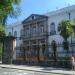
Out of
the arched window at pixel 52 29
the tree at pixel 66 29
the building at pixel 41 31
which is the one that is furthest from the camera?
the arched window at pixel 52 29

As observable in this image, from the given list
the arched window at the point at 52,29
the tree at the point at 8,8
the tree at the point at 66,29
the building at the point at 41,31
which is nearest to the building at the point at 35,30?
the building at the point at 41,31

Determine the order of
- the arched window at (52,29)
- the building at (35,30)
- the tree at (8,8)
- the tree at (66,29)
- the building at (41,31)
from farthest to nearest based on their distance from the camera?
the building at (35,30), the arched window at (52,29), the building at (41,31), the tree at (66,29), the tree at (8,8)

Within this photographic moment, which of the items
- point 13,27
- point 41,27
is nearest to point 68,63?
point 41,27

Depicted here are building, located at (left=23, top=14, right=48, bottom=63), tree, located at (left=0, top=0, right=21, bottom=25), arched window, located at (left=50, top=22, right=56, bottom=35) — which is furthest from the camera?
building, located at (left=23, top=14, right=48, bottom=63)

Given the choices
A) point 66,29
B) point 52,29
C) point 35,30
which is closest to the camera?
point 66,29

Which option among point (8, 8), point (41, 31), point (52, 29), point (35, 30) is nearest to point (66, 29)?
point (52, 29)

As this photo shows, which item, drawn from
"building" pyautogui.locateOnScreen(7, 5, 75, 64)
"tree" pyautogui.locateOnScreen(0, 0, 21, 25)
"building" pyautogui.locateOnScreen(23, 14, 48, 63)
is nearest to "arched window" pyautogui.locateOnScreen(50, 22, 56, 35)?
"building" pyautogui.locateOnScreen(7, 5, 75, 64)

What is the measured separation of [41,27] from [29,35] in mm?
3663

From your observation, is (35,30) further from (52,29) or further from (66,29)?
(66,29)

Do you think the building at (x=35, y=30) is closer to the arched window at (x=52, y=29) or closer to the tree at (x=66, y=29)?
the arched window at (x=52, y=29)

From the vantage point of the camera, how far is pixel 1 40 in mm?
39562

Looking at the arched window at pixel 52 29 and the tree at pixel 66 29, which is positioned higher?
the arched window at pixel 52 29

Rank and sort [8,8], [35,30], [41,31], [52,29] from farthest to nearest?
[35,30]
[41,31]
[52,29]
[8,8]

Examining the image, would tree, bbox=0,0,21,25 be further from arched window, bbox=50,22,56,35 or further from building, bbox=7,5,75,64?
arched window, bbox=50,22,56,35
